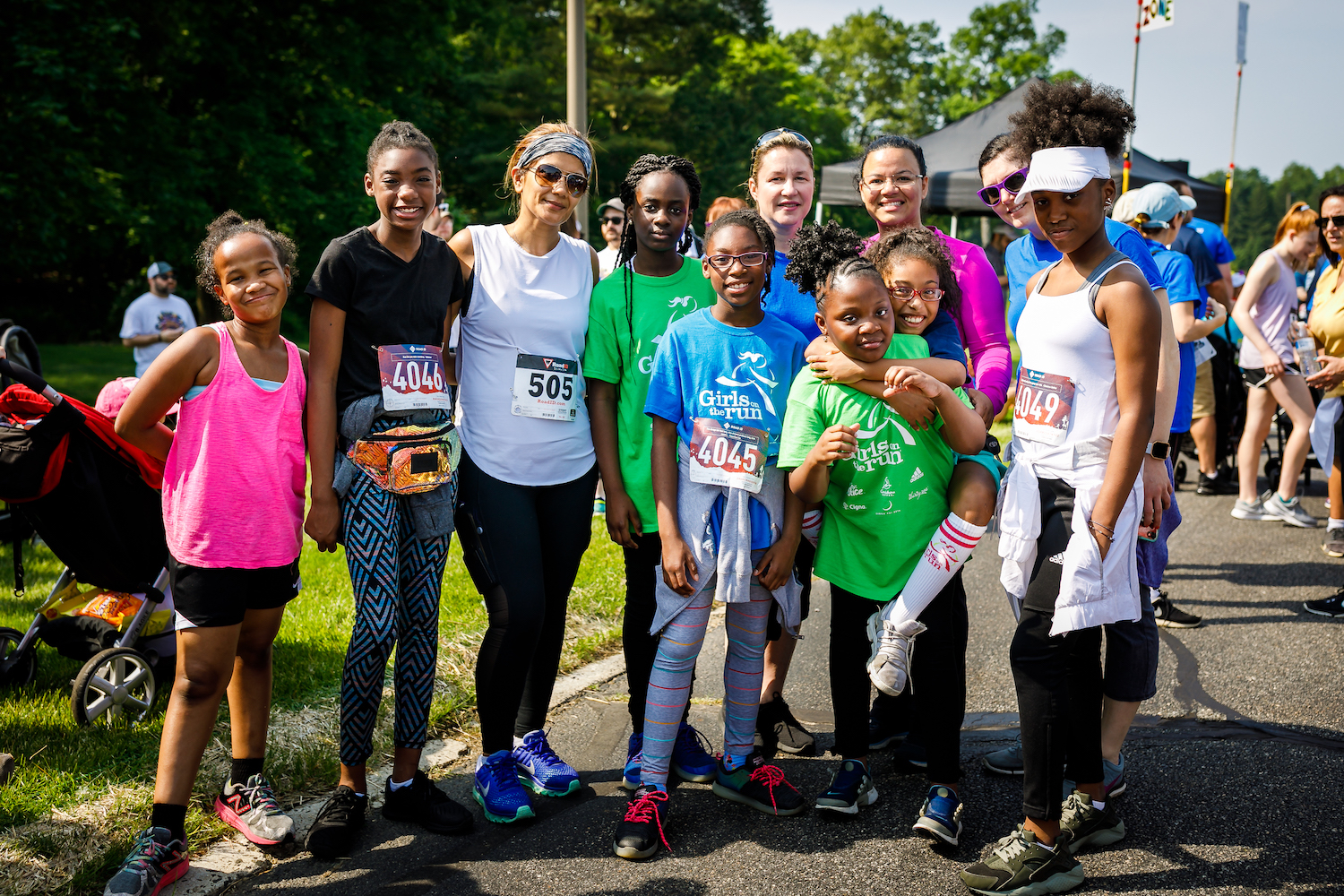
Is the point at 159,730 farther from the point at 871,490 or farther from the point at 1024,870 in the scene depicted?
the point at 1024,870

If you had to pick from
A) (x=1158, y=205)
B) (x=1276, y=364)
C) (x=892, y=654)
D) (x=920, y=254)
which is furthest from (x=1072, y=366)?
(x=1276, y=364)

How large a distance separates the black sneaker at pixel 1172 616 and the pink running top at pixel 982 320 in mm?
2511

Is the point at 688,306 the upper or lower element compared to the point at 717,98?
lower

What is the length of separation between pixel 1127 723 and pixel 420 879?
2258mm

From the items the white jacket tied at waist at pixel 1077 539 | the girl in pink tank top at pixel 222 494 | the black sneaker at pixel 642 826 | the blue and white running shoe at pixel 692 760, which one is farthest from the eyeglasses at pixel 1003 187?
the girl in pink tank top at pixel 222 494

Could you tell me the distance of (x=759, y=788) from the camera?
3.33m

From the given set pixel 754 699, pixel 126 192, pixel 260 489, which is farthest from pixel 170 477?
pixel 126 192

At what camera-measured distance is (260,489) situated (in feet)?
9.74

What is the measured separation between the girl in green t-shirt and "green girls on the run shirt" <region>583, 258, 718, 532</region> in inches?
17.7

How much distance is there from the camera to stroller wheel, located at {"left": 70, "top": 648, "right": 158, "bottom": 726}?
3.76m

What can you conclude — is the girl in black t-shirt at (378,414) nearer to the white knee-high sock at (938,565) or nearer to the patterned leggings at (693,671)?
the patterned leggings at (693,671)

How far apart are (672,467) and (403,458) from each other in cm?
83

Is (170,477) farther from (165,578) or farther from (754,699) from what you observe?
(754,699)

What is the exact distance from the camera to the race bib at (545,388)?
3.22 meters
